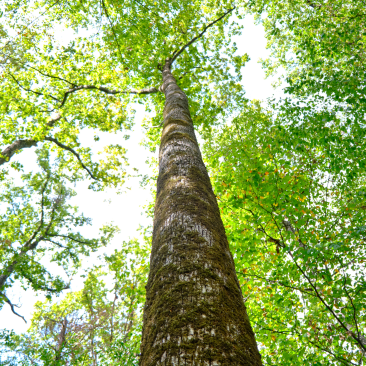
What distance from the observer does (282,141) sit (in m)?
6.02

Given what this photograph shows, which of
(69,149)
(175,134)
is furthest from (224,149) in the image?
(69,149)

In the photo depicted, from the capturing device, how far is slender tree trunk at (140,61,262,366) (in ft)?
3.19

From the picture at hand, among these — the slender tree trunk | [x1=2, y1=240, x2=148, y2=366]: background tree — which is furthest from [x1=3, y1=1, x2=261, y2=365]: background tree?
[x1=2, y1=240, x2=148, y2=366]: background tree

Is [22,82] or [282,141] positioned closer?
[282,141]

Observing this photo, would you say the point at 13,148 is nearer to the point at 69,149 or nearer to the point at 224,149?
the point at 69,149

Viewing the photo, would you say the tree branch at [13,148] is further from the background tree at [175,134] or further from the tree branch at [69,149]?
the tree branch at [69,149]

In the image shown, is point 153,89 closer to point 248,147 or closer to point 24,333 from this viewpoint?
point 248,147

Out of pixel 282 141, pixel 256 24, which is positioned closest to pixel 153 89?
pixel 282 141

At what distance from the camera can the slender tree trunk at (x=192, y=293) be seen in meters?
0.97

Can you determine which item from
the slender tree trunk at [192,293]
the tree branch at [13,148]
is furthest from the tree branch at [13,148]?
the slender tree trunk at [192,293]

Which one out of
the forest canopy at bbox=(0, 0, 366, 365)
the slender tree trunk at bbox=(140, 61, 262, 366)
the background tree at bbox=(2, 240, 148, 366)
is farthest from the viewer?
the background tree at bbox=(2, 240, 148, 366)

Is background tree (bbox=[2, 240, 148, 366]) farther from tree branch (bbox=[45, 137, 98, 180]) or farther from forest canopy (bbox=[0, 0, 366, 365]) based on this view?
tree branch (bbox=[45, 137, 98, 180])

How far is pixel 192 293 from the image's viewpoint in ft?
3.92

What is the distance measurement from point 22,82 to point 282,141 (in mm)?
11982
